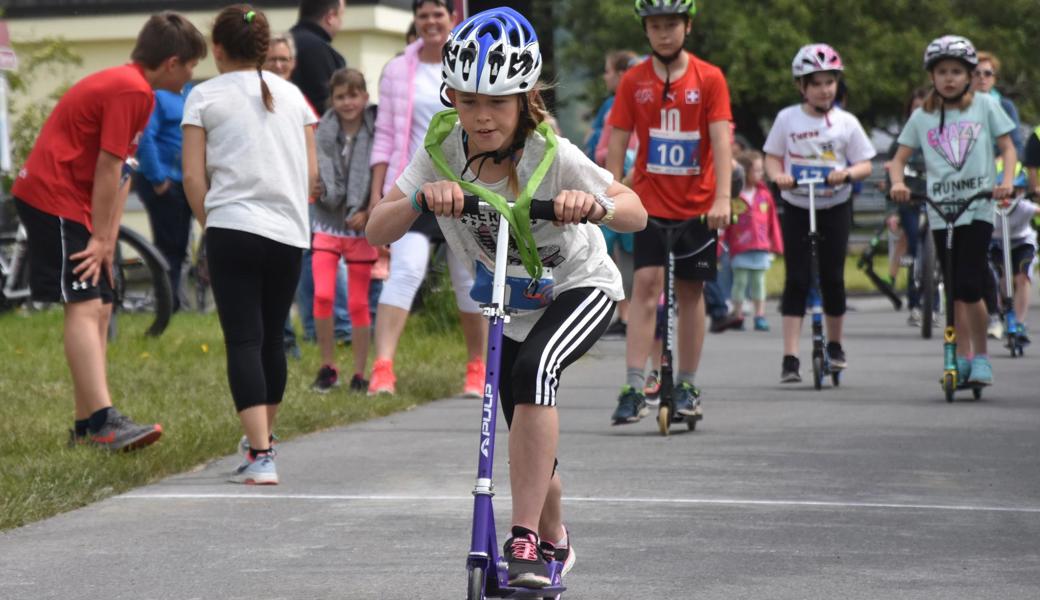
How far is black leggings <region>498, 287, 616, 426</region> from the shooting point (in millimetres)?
5215

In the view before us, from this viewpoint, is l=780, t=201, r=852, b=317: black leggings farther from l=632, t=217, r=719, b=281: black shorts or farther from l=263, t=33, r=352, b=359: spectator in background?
l=263, t=33, r=352, b=359: spectator in background

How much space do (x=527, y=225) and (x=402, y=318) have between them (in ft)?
18.7

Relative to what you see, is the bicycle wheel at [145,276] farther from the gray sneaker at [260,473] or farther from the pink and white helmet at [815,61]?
the gray sneaker at [260,473]

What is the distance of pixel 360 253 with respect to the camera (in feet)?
36.9

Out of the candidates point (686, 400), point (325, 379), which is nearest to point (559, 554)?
point (686, 400)

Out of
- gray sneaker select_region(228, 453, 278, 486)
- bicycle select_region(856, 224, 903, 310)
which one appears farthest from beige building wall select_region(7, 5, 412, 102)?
gray sneaker select_region(228, 453, 278, 486)

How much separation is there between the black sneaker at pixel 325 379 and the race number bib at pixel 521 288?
17.7 feet

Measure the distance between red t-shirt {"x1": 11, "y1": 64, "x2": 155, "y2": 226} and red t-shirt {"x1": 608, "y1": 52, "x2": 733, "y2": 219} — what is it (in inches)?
99.1

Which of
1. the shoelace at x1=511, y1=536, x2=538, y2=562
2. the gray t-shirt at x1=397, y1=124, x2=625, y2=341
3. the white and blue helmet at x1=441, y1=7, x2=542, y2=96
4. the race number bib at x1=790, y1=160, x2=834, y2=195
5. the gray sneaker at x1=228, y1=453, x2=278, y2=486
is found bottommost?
the gray sneaker at x1=228, y1=453, x2=278, y2=486

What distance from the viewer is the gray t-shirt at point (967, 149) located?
433 inches

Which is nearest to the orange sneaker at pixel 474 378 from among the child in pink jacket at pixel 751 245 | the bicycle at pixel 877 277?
the child in pink jacket at pixel 751 245

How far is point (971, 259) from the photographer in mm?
11062

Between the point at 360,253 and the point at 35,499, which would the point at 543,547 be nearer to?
the point at 35,499

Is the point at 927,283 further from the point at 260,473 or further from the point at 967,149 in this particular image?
the point at 260,473
